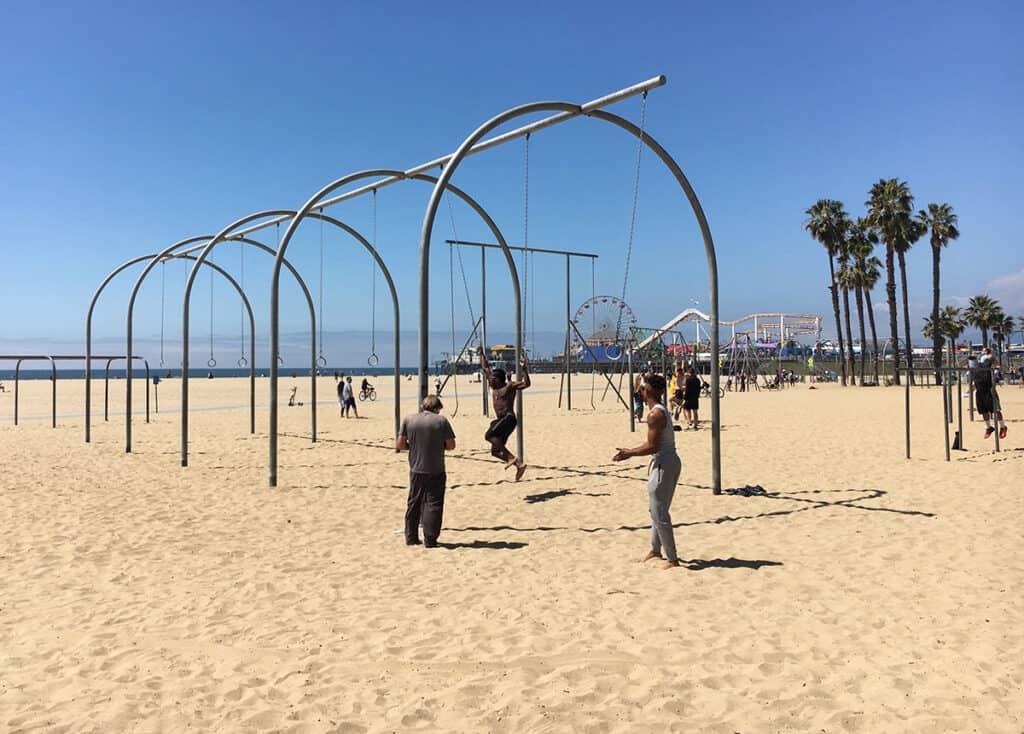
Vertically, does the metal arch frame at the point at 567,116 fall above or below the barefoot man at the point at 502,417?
above

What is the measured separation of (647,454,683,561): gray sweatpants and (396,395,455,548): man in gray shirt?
79.4 inches

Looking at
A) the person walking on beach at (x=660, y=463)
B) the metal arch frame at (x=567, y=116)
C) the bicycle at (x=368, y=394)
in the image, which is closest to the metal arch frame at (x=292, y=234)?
the metal arch frame at (x=567, y=116)

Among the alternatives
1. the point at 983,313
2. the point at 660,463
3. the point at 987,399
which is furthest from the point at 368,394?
the point at 983,313

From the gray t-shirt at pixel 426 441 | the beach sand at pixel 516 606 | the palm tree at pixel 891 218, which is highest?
the palm tree at pixel 891 218

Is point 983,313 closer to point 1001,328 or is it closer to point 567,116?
point 1001,328

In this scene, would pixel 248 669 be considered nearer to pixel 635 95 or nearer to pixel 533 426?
Result: pixel 635 95

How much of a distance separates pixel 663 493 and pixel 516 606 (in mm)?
1567

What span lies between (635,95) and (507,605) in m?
6.12

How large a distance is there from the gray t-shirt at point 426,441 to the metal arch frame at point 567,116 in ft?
1.85

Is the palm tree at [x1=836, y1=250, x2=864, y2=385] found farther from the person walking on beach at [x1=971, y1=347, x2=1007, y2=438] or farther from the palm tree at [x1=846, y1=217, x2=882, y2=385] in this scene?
the person walking on beach at [x1=971, y1=347, x2=1007, y2=438]

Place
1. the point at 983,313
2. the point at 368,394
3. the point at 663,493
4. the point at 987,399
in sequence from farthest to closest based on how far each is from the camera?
1. the point at 983,313
2. the point at 368,394
3. the point at 987,399
4. the point at 663,493

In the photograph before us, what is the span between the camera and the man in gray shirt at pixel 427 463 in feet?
22.7

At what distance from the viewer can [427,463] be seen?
6.93 metres

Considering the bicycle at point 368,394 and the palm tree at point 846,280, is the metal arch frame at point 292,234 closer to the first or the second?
the bicycle at point 368,394
